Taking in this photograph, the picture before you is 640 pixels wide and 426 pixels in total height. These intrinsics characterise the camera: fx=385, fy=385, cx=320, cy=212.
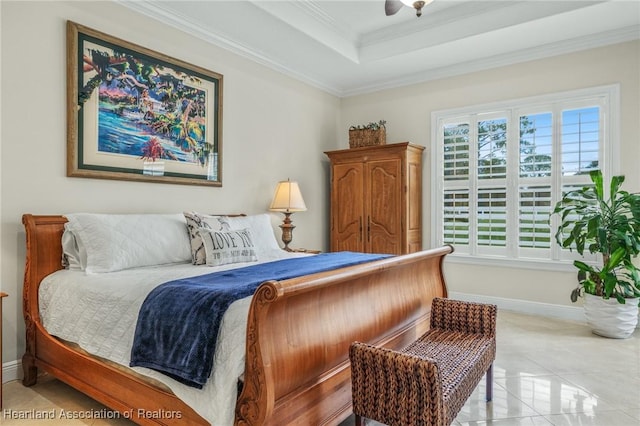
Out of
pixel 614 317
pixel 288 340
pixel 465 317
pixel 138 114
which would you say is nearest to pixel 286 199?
pixel 138 114

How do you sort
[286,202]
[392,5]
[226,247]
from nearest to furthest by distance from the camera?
[392,5], [226,247], [286,202]

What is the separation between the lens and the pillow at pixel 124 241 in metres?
2.43

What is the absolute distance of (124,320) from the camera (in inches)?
75.0

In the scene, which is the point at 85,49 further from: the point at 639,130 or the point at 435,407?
the point at 639,130

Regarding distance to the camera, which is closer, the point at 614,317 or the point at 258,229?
the point at 614,317

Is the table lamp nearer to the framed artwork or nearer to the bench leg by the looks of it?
the framed artwork

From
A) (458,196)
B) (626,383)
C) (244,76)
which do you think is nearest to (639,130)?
(458,196)

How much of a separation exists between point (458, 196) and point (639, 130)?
1784 millimetres

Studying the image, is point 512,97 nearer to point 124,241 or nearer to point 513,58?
point 513,58

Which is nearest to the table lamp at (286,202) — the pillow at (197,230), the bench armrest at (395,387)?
the pillow at (197,230)

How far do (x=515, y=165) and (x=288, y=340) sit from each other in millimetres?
3716

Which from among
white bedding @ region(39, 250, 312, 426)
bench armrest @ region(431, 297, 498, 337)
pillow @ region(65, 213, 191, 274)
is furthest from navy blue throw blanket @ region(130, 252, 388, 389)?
bench armrest @ region(431, 297, 498, 337)

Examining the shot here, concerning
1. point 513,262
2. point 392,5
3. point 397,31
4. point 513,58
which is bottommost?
point 513,262

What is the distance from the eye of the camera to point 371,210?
15.5 feet
